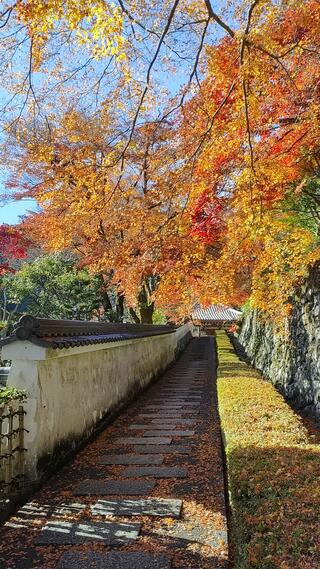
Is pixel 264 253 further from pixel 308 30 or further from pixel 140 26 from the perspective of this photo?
pixel 140 26

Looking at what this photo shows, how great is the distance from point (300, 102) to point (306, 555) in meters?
8.03

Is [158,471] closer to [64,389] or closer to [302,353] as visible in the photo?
[64,389]

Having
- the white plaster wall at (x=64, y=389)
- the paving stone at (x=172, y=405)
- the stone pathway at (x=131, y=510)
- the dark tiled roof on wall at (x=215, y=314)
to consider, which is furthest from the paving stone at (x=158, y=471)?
the dark tiled roof on wall at (x=215, y=314)

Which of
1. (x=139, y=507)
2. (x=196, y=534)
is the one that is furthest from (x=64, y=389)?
(x=196, y=534)

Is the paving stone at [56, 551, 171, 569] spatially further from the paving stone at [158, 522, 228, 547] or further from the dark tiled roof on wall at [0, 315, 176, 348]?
the dark tiled roof on wall at [0, 315, 176, 348]

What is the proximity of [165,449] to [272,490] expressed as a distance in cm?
343

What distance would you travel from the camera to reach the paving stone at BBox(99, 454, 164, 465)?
6.64m

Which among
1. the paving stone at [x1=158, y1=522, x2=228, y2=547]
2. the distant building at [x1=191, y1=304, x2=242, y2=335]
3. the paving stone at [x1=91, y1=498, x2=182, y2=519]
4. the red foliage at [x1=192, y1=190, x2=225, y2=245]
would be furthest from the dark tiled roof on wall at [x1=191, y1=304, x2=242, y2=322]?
the paving stone at [x1=158, y1=522, x2=228, y2=547]

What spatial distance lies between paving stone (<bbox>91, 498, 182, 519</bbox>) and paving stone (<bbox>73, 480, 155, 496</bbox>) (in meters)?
0.25

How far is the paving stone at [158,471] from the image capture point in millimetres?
5996

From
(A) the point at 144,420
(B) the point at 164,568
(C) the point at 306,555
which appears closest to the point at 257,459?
(B) the point at 164,568

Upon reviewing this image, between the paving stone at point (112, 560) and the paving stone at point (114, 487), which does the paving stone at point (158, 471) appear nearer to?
the paving stone at point (114, 487)

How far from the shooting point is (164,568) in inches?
144

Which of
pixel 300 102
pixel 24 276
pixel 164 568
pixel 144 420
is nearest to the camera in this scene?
pixel 164 568
